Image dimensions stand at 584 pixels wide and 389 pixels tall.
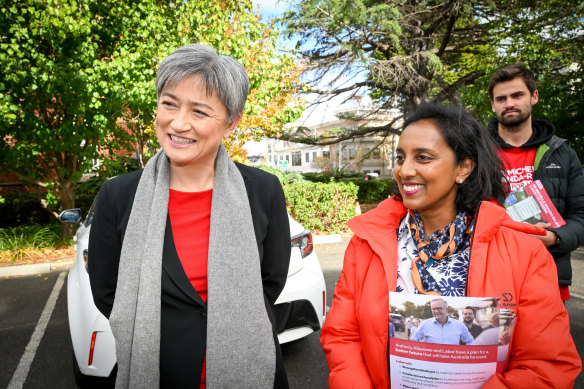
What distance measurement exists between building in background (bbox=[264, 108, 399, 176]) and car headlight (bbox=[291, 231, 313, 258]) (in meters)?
12.1

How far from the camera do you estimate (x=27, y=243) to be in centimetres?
824

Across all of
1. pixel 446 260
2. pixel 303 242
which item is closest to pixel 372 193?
pixel 303 242

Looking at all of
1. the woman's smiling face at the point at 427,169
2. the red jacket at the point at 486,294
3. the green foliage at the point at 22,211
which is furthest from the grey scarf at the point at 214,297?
the green foliage at the point at 22,211

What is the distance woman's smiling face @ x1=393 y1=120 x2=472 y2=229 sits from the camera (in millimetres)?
1580

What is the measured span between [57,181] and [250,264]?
890 centimetres

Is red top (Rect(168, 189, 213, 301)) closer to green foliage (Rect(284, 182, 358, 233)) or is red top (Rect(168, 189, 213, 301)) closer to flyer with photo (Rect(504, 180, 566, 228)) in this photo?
flyer with photo (Rect(504, 180, 566, 228))

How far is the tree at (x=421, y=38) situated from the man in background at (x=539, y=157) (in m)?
7.38

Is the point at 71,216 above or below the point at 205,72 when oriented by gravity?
below

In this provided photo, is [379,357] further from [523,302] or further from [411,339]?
[523,302]

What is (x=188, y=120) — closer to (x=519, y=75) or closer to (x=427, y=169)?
(x=427, y=169)

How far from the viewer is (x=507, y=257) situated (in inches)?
55.6

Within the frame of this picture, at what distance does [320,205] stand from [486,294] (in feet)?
27.8

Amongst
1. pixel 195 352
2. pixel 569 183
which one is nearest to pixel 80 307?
pixel 195 352

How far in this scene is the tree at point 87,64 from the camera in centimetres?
643
